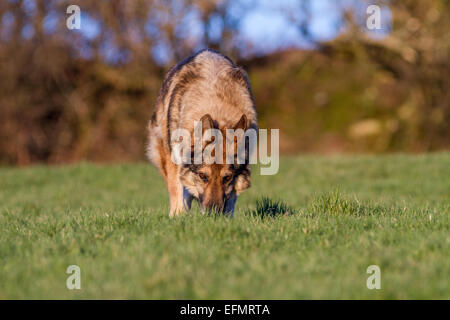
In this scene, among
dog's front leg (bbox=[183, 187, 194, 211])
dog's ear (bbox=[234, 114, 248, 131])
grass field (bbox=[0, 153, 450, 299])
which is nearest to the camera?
grass field (bbox=[0, 153, 450, 299])

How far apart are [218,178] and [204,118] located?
0.76 metres

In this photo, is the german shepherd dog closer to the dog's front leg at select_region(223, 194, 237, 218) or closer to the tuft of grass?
the dog's front leg at select_region(223, 194, 237, 218)

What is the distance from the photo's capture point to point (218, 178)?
5.80 meters

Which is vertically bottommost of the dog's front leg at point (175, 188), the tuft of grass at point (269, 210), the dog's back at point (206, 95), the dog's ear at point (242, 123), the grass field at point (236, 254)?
the grass field at point (236, 254)

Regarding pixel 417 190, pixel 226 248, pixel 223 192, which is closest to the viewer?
pixel 226 248

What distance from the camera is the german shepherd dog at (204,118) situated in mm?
5848

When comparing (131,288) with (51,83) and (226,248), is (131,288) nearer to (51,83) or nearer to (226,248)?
(226,248)

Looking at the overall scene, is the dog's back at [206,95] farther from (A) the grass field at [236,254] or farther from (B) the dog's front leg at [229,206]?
(A) the grass field at [236,254]

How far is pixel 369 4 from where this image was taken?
781 inches

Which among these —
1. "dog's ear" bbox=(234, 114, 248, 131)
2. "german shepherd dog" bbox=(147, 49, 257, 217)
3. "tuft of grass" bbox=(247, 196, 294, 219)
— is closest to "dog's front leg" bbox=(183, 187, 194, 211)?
"german shepherd dog" bbox=(147, 49, 257, 217)

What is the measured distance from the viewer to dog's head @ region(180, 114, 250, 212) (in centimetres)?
575

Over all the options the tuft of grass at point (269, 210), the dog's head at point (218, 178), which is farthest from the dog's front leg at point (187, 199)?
the tuft of grass at point (269, 210)

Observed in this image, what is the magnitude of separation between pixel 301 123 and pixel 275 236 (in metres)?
20.7

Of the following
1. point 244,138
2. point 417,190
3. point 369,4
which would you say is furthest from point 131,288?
point 369,4
